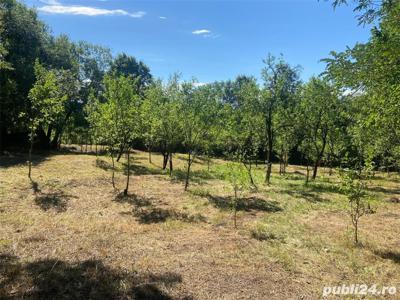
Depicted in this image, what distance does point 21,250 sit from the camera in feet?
31.9

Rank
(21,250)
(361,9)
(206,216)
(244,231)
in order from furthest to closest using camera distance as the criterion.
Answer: (206,216)
(244,231)
(21,250)
(361,9)

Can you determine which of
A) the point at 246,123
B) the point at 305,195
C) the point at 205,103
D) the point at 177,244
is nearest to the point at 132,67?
the point at 246,123

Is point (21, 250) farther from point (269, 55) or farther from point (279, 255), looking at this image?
point (269, 55)

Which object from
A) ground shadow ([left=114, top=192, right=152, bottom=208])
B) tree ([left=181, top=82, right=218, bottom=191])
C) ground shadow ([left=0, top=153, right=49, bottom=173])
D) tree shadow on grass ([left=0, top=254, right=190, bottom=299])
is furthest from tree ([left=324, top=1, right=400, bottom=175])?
ground shadow ([left=0, top=153, right=49, bottom=173])

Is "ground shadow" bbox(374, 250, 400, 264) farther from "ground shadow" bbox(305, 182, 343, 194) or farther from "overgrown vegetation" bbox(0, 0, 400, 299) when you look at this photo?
"ground shadow" bbox(305, 182, 343, 194)

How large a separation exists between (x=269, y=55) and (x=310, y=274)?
711 inches

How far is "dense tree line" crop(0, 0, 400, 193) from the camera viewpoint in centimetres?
862

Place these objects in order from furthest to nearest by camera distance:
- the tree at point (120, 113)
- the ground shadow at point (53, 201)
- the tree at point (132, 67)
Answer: the tree at point (132, 67) → the tree at point (120, 113) → the ground shadow at point (53, 201)

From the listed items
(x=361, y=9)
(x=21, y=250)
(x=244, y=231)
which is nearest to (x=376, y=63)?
(x=361, y=9)

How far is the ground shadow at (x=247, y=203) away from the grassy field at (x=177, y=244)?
0.19ft

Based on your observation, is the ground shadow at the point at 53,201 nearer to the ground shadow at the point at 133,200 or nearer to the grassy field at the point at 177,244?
the grassy field at the point at 177,244

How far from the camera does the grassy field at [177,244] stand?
7.87 meters

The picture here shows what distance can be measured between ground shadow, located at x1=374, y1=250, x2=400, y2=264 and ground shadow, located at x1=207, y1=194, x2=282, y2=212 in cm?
601

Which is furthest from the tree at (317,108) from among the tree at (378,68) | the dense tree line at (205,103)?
the tree at (378,68)
